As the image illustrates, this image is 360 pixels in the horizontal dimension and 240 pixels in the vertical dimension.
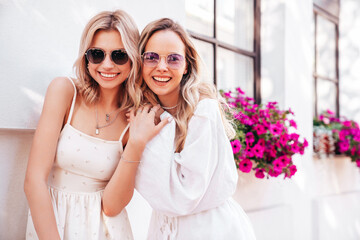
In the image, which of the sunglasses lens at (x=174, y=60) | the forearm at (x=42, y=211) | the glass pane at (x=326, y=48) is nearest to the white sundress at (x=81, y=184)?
the forearm at (x=42, y=211)

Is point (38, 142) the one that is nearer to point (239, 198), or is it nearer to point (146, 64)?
point (146, 64)

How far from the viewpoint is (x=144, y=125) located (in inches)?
71.2

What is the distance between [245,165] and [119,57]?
5.16ft

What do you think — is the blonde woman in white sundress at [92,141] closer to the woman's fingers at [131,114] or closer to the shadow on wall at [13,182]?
the woman's fingers at [131,114]

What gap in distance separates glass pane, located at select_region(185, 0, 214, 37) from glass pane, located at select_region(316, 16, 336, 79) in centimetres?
231

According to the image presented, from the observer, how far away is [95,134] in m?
1.88

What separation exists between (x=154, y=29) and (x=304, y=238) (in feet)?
11.1

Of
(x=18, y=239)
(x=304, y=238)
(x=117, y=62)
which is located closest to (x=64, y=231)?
(x=18, y=239)

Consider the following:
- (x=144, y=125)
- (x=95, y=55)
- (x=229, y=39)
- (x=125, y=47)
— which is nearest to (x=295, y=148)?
(x=229, y=39)

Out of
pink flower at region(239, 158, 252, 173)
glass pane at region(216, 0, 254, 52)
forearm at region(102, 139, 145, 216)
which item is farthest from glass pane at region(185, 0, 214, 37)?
forearm at region(102, 139, 145, 216)

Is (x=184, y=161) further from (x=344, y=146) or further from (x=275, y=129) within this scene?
(x=344, y=146)

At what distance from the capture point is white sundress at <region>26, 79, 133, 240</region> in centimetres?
179

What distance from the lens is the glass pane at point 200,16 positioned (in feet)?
11.4

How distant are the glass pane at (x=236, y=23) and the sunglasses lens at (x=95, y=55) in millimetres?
2220
